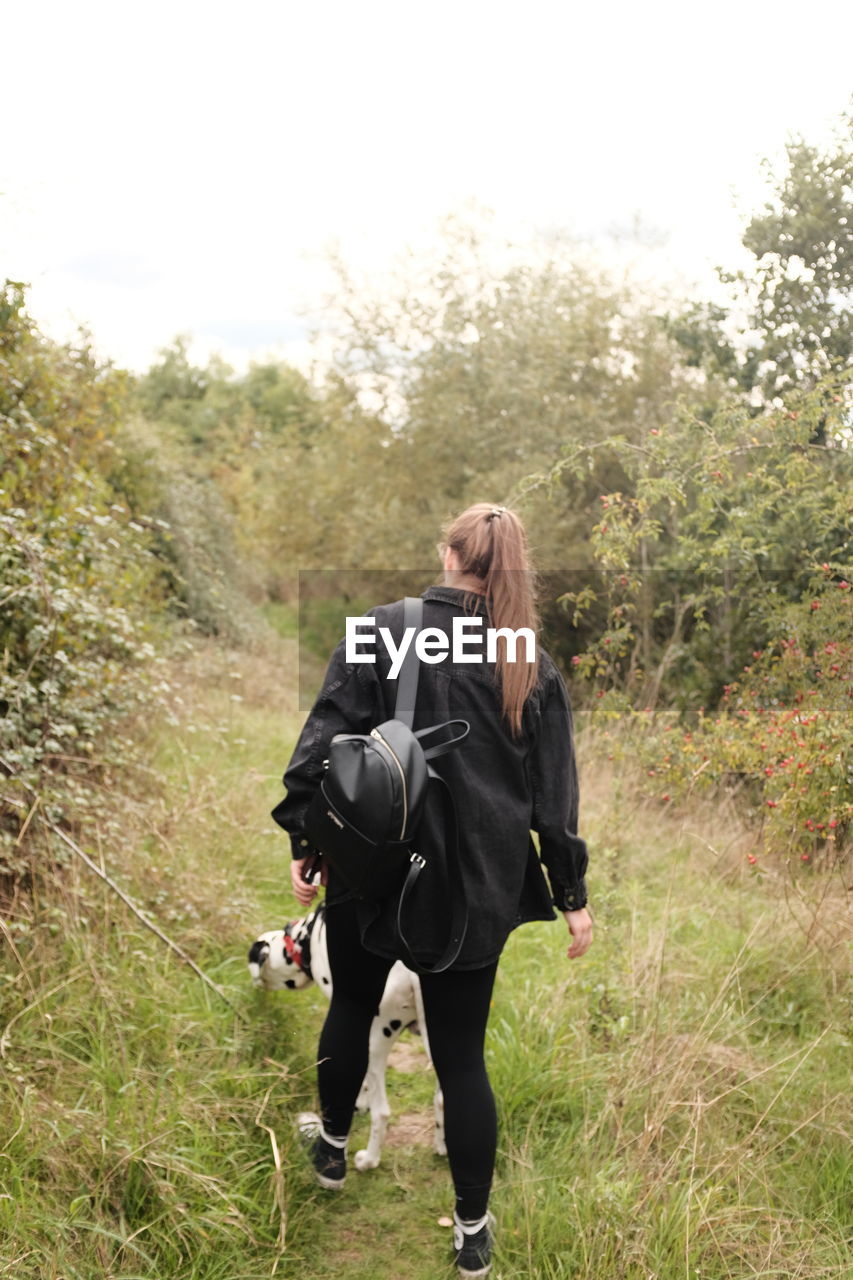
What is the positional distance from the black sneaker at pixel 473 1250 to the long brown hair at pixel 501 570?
1.27 meters

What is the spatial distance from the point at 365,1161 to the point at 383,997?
561 mm

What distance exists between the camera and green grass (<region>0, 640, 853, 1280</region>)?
247 cm

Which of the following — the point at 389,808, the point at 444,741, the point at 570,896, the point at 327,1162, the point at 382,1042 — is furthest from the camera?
the point at 382,1042

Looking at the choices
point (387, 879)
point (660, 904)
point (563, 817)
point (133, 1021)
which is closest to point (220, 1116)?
point (133, 1021)

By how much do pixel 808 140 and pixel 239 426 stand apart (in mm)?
24427

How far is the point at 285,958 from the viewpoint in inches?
133

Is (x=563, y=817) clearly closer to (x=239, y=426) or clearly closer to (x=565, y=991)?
(x=565, y=991)

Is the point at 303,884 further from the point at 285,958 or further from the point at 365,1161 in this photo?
the point at 365,1161

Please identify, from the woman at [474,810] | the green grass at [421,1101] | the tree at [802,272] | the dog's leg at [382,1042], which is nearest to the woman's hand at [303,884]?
the woman at [474,810]

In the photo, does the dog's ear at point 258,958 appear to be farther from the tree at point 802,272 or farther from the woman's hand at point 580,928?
the tree at point 802,272

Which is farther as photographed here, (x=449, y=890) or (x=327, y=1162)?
(x=327, y=1162)

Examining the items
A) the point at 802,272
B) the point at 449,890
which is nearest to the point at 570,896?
the point at 449,890

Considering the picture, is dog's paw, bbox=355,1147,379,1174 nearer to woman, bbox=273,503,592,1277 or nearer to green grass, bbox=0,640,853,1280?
green grass, bbox=0,640,853,1280

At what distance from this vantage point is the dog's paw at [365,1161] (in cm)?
303
